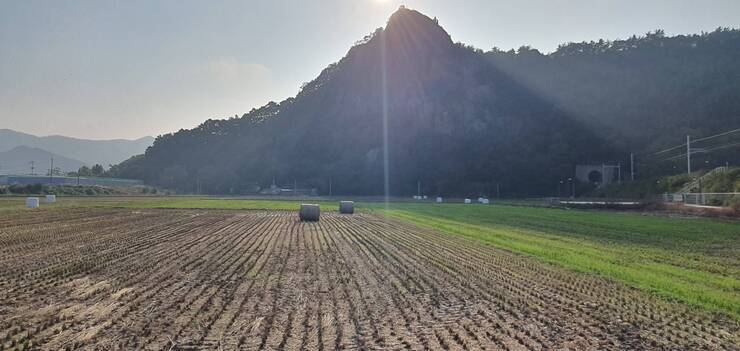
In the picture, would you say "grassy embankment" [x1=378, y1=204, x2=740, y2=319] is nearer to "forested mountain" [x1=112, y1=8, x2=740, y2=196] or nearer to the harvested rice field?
the harvested rice field

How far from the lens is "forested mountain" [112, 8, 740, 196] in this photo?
13638 cm

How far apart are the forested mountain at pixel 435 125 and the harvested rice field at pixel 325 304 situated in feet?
368

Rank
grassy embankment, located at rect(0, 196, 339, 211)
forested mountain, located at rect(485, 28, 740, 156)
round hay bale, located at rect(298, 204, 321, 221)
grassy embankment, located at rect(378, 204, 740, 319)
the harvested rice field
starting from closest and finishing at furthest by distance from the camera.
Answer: the harvested rice field
grassy embankment, located at rect(378, 204, 740, 319)
round hay bale, located at rect(298, 204, 321, 221)
grassy embankment, located at rect(0, 196, 339, 211)
forested mountain, located at rect(485, 28, 740, 156)

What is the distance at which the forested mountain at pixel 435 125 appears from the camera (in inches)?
5369

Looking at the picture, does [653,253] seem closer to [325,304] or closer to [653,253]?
[653,253]

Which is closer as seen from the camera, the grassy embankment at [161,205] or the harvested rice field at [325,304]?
the harvested rice field at [325,304]

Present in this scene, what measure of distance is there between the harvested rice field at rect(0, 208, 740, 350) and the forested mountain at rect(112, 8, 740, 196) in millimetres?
112234

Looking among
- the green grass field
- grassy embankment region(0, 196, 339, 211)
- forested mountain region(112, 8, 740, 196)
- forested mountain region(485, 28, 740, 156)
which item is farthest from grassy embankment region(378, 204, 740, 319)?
forested mountain region(485, 28, 740, 156)

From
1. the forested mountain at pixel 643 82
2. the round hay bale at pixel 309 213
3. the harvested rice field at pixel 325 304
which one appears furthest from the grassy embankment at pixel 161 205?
the forested mountain at pixel 643 82

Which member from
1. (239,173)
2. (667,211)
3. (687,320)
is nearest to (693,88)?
(667,211)

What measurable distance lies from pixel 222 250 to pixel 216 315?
433 inches

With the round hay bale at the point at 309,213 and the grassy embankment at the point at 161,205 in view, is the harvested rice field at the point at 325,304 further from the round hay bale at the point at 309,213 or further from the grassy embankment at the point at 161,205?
the grassy embankment at the point at 161,205

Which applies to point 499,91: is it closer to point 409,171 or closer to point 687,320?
point 409,171

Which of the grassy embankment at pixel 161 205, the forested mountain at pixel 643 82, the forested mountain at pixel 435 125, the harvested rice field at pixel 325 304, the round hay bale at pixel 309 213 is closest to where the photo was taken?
the harvested rice field at pixel 325 304
